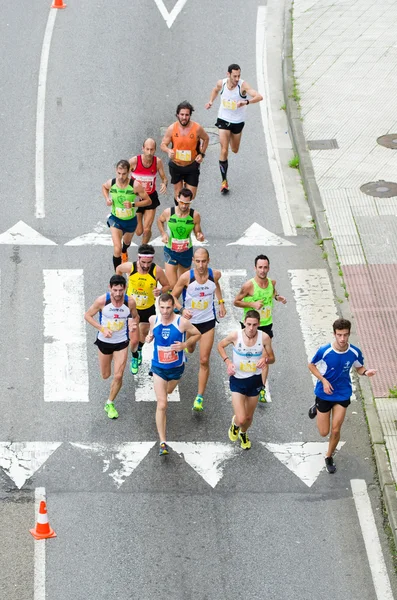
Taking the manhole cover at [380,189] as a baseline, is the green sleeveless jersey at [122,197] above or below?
above

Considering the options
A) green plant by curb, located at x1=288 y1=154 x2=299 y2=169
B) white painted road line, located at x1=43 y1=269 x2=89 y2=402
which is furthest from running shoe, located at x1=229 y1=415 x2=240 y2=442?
green plant by curb, located at x1=288 y1=154 x2=299 y2=169

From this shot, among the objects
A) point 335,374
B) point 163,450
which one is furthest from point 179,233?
point 335,374

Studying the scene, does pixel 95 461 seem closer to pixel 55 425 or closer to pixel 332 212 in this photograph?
pixel 55 425

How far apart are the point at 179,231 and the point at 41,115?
6.84 meters

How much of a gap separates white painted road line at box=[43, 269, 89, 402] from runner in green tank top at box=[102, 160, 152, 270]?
746 mm

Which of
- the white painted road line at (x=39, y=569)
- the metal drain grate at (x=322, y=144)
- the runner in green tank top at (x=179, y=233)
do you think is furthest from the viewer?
the metal drain grate at (x=322, y=144)

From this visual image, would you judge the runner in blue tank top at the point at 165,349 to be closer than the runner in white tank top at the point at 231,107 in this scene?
Yes

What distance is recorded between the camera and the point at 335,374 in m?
13.5

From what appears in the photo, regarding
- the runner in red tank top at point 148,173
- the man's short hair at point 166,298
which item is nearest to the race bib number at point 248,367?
the man's short hair at point 166,298

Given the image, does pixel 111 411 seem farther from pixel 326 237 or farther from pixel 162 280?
pixel 326 237

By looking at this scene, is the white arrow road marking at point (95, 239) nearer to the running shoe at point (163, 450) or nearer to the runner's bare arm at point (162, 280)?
the runner's bare arm at point (162, 280)

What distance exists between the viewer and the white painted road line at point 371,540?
12.5m

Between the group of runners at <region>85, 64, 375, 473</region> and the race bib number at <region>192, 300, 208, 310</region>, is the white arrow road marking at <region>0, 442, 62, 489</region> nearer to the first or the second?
the group of runners at <region>85, 64, 375, 473</region>

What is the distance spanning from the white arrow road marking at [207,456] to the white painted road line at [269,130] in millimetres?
5430
